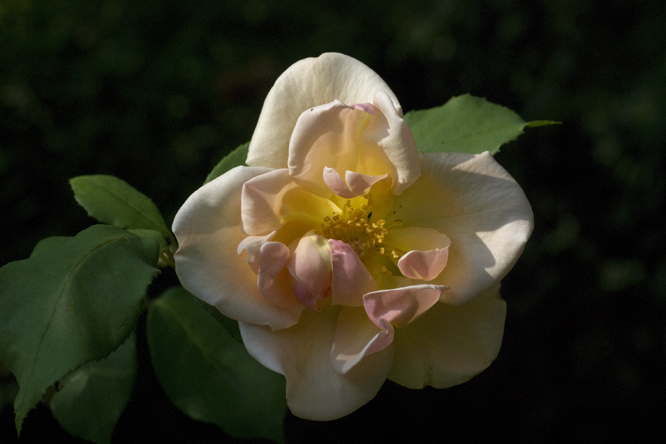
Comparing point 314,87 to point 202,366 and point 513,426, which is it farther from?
point 513,426

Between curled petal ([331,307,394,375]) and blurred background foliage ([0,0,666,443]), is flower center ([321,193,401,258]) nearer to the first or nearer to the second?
curled petal ([331,307,394,375])

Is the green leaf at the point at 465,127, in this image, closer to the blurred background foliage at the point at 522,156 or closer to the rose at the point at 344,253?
the rose at the point at 344,253

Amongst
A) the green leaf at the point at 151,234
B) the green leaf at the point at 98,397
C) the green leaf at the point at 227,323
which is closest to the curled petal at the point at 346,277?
the green leaf at the point at 227,323

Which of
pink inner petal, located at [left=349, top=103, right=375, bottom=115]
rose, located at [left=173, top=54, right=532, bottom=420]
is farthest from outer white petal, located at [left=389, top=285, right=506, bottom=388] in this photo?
pink inner petal, located at [left=349, top=103, right=375, bottom=115]

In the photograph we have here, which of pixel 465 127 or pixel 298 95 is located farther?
pixel 465 127

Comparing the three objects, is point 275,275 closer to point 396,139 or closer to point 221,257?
point 221,257

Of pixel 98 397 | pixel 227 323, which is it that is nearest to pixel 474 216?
pixel 227 323
